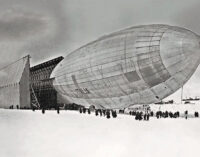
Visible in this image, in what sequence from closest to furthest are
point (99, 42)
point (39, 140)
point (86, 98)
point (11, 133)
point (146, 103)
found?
point (39, 140) → point (11, 133) → point (146, 103) → point (99, 42) → point (86, 98)

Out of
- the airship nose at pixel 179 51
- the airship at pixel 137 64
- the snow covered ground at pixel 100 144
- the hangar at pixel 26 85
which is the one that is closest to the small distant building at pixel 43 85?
Result: the hangar at pixel 26 85

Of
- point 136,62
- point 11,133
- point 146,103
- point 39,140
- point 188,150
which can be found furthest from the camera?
point 146,103

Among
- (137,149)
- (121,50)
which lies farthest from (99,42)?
(137,149)

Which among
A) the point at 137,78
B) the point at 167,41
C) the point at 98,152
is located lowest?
the point at 98,152

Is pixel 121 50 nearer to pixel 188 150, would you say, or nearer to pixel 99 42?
pixel 99 42

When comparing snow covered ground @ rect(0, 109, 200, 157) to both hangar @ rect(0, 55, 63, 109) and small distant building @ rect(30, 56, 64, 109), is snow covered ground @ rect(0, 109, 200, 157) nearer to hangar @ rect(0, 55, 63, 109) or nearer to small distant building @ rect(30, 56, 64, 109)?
hangar @ rect(0, 55, 63, 109)

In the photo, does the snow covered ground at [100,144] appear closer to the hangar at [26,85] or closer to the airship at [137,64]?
the airship at [137,64]

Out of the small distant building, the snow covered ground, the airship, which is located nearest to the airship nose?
the airship

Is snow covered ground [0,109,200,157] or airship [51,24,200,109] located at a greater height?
airship [51,24,200,109]
